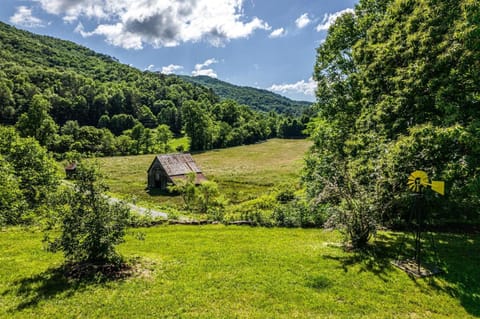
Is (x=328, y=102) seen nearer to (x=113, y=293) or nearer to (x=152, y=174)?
(x=113, y=293)

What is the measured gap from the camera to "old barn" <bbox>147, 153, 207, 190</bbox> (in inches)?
1502

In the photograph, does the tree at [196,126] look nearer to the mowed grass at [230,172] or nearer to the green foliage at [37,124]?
the mowed grass at [230,172]

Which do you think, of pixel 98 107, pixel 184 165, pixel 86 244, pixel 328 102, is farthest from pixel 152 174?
pixel 98 107

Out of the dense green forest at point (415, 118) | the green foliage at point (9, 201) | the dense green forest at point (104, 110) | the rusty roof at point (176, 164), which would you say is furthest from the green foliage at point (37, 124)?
the dense green forest at point (415, 118)

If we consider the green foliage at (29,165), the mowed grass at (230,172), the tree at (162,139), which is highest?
the tree at (162,139)

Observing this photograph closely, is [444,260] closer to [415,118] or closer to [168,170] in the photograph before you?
[415,118]

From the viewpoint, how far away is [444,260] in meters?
9.71

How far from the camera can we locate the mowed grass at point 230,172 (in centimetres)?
3522

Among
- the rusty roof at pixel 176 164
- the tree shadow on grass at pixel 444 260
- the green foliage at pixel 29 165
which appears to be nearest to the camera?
the tree shadow on grass at pixel 444 260

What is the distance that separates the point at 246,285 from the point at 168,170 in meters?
32.1

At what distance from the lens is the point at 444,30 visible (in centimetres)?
1051

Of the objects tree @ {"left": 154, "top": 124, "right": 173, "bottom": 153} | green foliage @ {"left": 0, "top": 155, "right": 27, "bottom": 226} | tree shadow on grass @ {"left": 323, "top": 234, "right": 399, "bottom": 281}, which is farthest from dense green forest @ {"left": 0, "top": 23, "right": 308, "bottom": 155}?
tree shadow on grass @ {"left": 323, "top": 234, "right": 399, "bottom": 281}

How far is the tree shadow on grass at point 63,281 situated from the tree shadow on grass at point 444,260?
6.86 m

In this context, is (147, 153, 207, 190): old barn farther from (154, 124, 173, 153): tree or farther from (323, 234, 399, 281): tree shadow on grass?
(154, 124, 173, 153): tree
